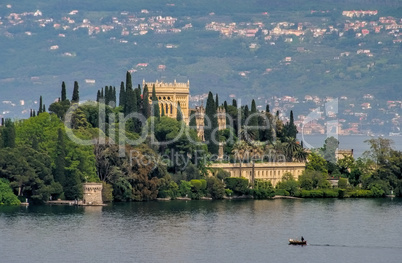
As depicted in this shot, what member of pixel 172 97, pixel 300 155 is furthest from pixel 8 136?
pixel 172 97

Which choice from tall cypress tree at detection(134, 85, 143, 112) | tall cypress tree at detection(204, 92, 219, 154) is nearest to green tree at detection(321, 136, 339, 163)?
tall cypress tree at detection(204, 92, 219, 154)

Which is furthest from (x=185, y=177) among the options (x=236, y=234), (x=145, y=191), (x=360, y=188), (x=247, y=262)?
(x=247, y=262)

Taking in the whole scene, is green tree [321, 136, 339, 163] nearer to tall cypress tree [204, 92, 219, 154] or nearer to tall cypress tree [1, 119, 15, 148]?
tall cypress tree [204, 92, 219, 154]

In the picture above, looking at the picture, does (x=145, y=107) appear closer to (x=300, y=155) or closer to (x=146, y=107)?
(x=146, y=107)

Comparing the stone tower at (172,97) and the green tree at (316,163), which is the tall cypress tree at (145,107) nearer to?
the stone tower at (172,97)

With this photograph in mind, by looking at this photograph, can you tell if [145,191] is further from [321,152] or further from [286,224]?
[321,152]

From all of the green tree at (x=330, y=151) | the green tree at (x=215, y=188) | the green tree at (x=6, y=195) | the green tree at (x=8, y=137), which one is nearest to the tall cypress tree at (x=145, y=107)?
the green tree at (x=215, y=188)
